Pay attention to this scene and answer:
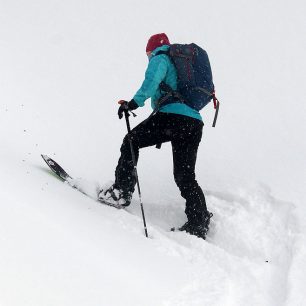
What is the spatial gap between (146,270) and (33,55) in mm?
9136

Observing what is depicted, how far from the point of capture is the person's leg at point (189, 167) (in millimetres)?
5133

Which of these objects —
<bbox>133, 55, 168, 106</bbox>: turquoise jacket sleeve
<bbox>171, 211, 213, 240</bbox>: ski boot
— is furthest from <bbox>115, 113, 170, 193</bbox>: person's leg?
<bbox>171, 211, 213, 240</bbox>: ski boot

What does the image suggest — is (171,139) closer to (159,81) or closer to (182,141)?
(182,141)

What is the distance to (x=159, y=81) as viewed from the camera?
479cm

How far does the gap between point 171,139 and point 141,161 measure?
2045mm

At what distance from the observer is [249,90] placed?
404 inches

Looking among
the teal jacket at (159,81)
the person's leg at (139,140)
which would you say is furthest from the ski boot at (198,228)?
the teal jacket at (159,81)

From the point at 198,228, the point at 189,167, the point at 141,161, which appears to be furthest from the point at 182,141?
the point at 141,161

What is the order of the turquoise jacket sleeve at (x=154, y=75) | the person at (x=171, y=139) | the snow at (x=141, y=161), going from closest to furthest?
the snow at (x=141, y=161), the turquoise jacket sleeve at (x=154, y=75), the person at (x=171, y=139)

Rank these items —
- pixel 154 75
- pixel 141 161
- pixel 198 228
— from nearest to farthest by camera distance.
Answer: pixel 154 75 < pixel 198 228 < pixel 141 161

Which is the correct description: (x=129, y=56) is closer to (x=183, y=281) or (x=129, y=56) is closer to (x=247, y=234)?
(x=247, y=234)

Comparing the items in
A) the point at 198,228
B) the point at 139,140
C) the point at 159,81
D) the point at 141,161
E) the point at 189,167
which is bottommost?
the point at 141,161

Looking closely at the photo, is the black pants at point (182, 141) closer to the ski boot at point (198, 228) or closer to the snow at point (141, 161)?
the ski boot at point (198, 228)

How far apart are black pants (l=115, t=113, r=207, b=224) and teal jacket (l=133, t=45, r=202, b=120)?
74 millimetres
